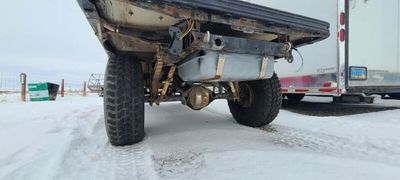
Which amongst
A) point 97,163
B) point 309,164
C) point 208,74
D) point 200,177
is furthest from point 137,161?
point 309,164

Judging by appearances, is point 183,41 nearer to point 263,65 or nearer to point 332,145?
point 263,65

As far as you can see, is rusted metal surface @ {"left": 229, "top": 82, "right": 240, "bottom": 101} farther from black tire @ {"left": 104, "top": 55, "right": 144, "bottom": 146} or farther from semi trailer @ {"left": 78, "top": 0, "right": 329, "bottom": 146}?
black tire @ {"left": 104, "top": 55, "right": 144, "bottom": 146}

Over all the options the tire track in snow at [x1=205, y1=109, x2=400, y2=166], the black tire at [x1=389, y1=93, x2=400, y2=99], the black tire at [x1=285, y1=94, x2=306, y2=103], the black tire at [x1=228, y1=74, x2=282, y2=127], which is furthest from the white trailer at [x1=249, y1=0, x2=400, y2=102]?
the black tire at [x1=285, y1=94, x2=306, y2=103]

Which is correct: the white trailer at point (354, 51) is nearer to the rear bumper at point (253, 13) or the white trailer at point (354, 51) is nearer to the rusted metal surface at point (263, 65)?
the rear bumper at point (253, 13)

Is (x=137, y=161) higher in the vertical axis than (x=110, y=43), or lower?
lower

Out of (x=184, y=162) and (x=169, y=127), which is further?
(x=169, y=127)

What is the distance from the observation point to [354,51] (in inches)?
189

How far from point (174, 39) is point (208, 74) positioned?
1.31 ft

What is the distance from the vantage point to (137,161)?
253 centimetres

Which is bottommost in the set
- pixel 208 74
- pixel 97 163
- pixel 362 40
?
pixel 97 163

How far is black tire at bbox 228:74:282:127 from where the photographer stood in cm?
374

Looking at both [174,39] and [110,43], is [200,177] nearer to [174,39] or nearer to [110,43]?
[174,39]

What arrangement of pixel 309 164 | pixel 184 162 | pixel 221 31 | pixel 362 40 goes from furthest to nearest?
pixel 362 40 < pixel 221 31 < pixel 184 162 < pixel 309 164

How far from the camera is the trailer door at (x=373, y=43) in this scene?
479 cm
